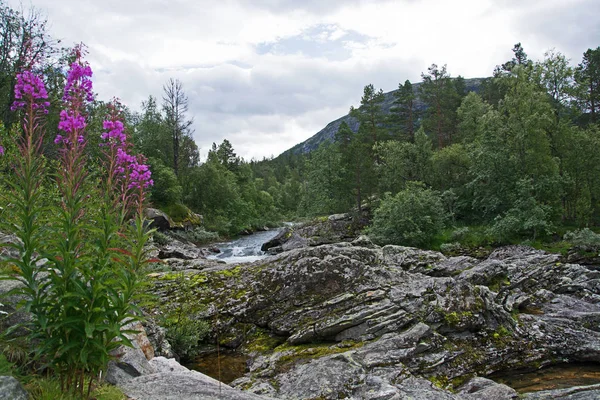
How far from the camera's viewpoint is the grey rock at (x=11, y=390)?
11.9ft

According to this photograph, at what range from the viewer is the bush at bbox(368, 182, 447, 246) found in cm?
3180

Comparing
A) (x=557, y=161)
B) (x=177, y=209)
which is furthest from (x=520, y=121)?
(x=177, y=209)

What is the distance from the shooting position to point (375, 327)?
984cm

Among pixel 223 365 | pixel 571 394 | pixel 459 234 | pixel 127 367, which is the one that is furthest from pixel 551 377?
pixel 459 234

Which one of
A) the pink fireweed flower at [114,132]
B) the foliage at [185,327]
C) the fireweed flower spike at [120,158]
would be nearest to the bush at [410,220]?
the foliage at [185,327]

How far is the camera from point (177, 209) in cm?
4228

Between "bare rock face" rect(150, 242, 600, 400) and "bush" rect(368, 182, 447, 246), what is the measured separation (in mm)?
17484

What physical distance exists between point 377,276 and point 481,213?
92.2 feet

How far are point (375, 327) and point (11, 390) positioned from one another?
797cm

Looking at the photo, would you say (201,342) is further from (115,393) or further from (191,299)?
(115,393)

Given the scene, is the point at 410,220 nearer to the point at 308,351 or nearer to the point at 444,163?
the point at 444,163

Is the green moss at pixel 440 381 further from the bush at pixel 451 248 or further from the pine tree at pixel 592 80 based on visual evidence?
the pine tree at pixel 592 80

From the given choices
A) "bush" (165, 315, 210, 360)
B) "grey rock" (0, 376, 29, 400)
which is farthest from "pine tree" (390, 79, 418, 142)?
"grey rock" (0, 376, 29, 400)

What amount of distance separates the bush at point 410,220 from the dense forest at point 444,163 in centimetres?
9
